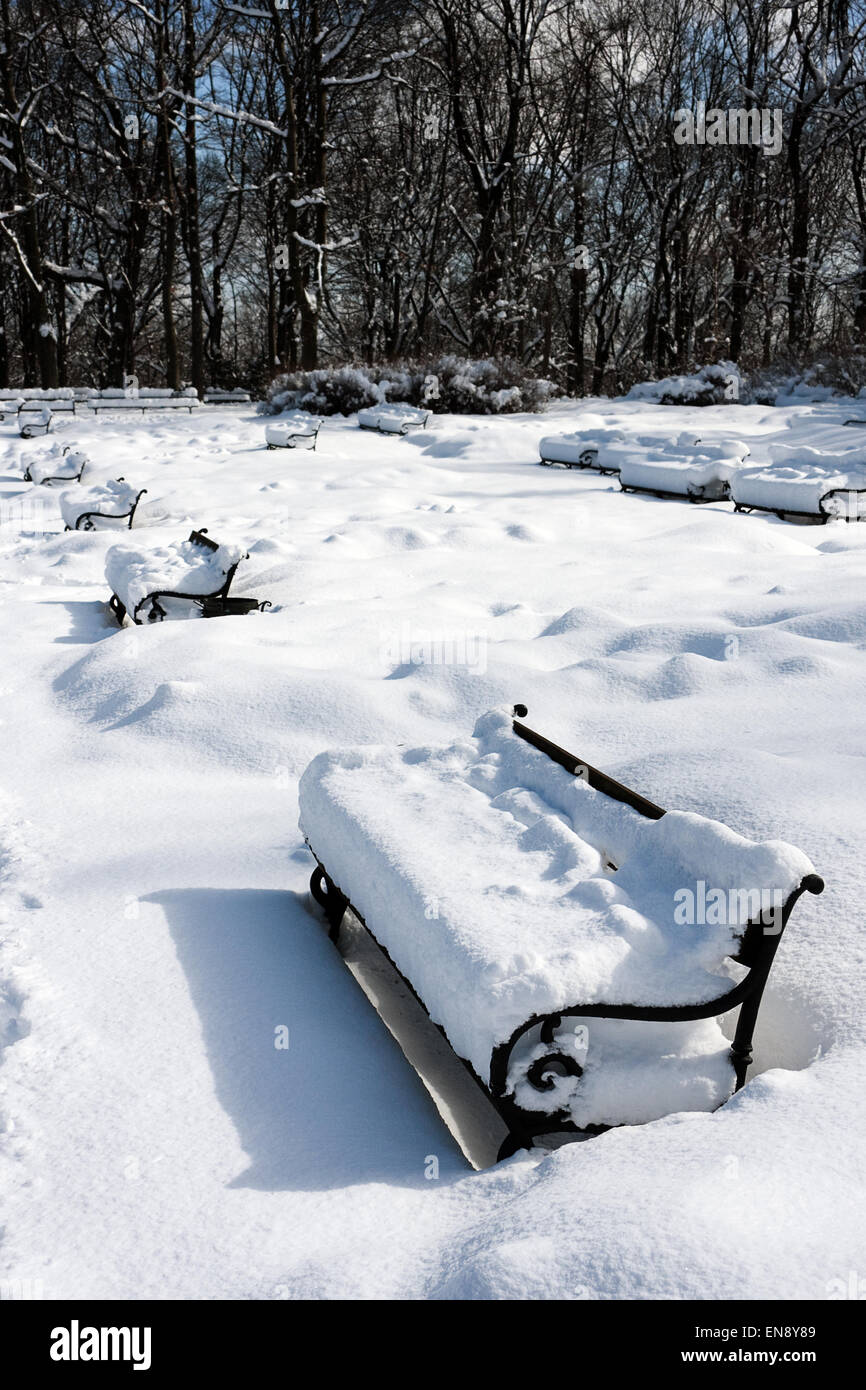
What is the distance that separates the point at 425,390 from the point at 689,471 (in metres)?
7.84

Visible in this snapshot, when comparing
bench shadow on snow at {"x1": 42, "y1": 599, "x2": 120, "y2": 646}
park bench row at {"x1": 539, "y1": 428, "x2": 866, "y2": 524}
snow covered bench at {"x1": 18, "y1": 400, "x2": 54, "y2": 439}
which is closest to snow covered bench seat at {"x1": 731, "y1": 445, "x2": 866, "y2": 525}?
park bench row at {"x1": 539, "y1": 428, "x2": 866, "y2": 524}

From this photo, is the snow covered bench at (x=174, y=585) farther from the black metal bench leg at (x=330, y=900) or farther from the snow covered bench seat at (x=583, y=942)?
the snow covered bench seat at (x=583, y=942)

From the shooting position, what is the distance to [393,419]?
648 inches

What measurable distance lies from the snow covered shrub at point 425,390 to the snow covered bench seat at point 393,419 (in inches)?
41.2

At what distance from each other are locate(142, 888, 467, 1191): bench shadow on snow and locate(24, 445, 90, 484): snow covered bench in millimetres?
10545

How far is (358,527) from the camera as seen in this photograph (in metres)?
9.71

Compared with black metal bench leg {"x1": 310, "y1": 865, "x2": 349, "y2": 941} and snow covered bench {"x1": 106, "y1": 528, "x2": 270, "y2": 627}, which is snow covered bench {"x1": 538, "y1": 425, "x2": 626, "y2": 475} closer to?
snow covered bench {"x1": 106, "y1": 528, "x2": 270, "y2": 627}

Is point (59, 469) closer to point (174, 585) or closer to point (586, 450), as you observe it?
point (586, 450)

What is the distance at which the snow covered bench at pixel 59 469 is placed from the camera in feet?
42.8

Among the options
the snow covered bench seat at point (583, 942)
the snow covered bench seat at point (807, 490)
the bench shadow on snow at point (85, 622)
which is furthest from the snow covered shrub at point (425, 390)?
the snow covered bench seat at point (583, 942)

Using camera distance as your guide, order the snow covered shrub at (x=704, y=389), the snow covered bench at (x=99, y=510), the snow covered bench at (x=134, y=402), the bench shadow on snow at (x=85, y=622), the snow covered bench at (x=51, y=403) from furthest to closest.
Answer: the snow covered bench at (x=134, y=402) → the snow covered bench at (x=51, y=403) → the snow covered shrub at (x=704, y=389) → the snow covered bench at (x=99, y=510) → the bench shadow on snow at (x=85, y=622)

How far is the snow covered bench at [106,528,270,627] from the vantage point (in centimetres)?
691

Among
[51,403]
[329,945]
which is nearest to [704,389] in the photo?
[51,403]
